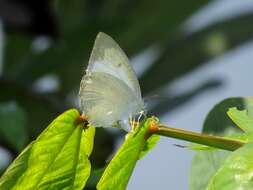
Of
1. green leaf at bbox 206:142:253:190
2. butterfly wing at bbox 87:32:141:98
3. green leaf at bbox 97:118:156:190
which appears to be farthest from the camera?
butterfly wing at bbox 87:32:141:98

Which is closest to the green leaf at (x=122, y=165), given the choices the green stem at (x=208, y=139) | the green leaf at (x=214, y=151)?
the green stem at (x=208, y=139)

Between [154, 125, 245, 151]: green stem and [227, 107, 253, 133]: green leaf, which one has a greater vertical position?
[154, 125, 245, 151]: green stem

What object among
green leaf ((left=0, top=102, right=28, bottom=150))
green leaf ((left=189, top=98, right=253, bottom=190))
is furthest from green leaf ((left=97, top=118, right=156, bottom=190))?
green leaf ((left=0, top=102, right=28, bottom=150))

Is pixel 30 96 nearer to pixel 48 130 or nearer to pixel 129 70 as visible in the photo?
pixel 129 70

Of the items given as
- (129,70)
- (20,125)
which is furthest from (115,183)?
(20,125)

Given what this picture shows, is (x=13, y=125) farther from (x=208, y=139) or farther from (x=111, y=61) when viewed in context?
(x=208, y=139)

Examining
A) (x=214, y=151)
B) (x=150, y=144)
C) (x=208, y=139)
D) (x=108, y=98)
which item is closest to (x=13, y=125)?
(x=108, y=98)

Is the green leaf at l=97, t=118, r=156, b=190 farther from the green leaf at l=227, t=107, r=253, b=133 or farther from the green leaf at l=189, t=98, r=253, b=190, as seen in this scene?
the green leaf at l=189, t=98, r=253, b=190
